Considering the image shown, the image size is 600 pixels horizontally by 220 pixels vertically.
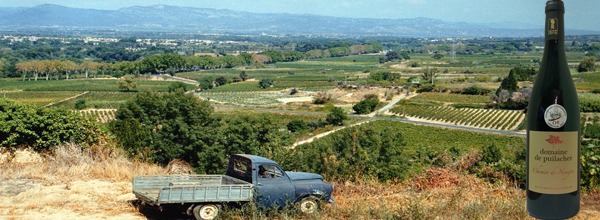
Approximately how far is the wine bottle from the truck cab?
13.6ft

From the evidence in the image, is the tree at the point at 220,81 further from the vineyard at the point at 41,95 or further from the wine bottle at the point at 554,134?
the wine bottle at the point at 554,134

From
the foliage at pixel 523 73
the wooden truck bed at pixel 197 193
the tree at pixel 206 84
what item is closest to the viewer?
the wooden truck bed at pixel 197 193

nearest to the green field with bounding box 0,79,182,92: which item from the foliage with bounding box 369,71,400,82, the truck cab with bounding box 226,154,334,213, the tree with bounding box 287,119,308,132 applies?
the foliage with bounding box 369,71,400,82

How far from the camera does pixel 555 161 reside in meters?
1.82

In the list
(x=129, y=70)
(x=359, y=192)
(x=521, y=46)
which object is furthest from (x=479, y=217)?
(x=521, y=46)

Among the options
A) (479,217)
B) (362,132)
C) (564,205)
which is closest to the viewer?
(564,205)

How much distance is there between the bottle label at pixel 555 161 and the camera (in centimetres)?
181

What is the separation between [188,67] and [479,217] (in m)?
123

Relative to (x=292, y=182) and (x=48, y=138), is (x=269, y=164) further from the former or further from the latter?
(x=48, y=138)

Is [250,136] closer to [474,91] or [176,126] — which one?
[176,126]

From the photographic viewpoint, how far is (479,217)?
3.83 meters

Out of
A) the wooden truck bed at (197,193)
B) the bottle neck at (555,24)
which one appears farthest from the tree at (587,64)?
the bottle neck at (555,24)

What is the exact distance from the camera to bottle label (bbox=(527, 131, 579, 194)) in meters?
1.81

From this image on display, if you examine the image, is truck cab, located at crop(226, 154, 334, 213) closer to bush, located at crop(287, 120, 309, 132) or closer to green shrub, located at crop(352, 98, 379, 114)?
bush, located at crop(287, 120, 309, 132)
